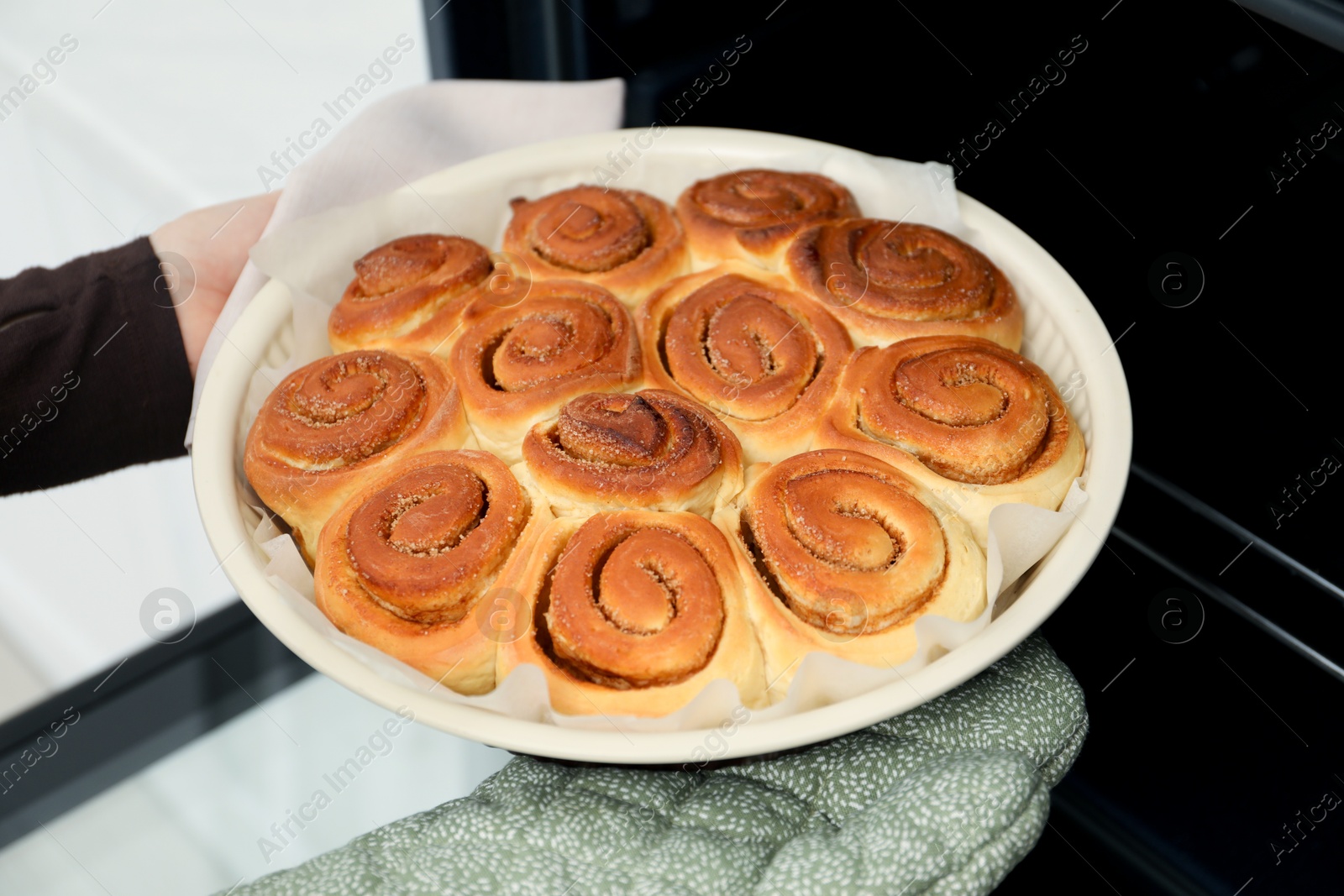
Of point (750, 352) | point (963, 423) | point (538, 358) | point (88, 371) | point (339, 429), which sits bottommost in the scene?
point (88, 371)

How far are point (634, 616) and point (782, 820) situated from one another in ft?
0.88

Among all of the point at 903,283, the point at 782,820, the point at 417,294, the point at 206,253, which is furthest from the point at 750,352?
the point at 206,253

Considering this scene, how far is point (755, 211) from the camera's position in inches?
62.8

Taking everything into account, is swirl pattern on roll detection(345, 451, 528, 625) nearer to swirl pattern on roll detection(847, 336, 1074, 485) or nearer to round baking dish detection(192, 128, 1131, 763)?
round baking dish detection(192, 128, 1131, 763)

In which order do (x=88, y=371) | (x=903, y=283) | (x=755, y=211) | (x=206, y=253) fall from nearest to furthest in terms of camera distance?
(x=903, y=283), (x=755, y=211), (x=88, y=371), (x=206, y=253)

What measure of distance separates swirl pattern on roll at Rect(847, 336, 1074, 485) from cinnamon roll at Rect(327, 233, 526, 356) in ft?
1.76

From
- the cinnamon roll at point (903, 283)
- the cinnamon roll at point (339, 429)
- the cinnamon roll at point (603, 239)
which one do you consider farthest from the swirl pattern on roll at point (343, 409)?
the cinnamon roll at point (903, 283)

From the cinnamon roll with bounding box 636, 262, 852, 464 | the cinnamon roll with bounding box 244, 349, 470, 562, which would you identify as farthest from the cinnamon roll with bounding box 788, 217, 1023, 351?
the cinnamon roll with bounding box 244, 349, 470, 562

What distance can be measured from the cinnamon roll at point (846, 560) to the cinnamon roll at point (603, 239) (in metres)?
0.42

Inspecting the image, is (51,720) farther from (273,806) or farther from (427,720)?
(427,720)

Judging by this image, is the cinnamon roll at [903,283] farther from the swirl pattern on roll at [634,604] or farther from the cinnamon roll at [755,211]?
the swirl pattern on roll at [634,604]

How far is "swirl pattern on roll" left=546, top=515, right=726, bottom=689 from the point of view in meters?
1.11

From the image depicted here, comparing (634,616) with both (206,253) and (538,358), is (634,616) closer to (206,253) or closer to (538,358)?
(538,358)

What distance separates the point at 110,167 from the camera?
2.58m
